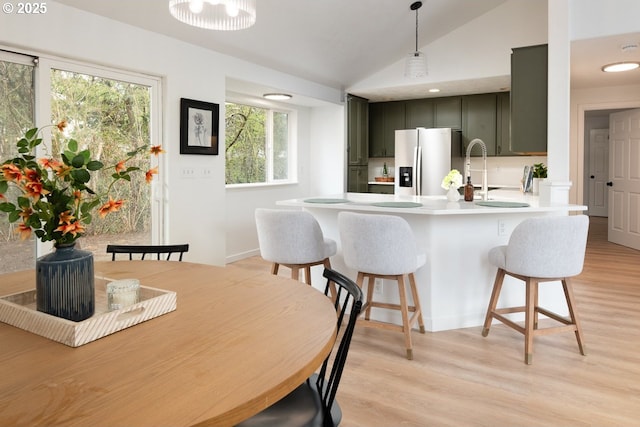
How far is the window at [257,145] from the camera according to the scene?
5.88m

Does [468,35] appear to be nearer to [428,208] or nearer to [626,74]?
[626,74]

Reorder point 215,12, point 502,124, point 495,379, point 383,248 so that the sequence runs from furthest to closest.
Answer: point 502,124
point 383,248
point 495,379
point 215,12

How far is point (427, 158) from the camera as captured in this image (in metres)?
6.37

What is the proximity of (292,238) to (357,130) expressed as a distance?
432cm

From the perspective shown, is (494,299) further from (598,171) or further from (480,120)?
(598,171)

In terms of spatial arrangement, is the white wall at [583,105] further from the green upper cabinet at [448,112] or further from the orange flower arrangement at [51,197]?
the orange flower arrangement at [51,197]

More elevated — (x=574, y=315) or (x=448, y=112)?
(x=448, y=112)

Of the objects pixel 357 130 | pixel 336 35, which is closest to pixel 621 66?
pixel 336 35

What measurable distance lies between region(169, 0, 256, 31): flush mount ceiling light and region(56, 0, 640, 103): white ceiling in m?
1.64

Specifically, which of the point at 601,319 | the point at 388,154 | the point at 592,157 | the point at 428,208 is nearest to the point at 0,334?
the point at 428,208

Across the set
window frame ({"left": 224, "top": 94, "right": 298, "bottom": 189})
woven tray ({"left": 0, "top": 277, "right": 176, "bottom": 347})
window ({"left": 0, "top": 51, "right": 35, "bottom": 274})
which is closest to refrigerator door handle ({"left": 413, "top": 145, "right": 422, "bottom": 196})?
window frame ({"left": 224, "top": 94, "right": 298, "bottom": 189})

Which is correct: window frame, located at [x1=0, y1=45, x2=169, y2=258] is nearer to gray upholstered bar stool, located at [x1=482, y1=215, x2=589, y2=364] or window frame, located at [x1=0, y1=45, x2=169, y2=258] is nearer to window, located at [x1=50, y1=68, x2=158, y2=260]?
window, located at [x1=50, y1=68, x2=158, y2=260]

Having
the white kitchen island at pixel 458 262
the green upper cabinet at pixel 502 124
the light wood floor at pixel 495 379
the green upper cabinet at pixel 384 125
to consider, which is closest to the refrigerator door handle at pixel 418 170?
the green upper cabinet at pixel 384 125

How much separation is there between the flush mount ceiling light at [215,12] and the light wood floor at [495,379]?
6.14 ft
